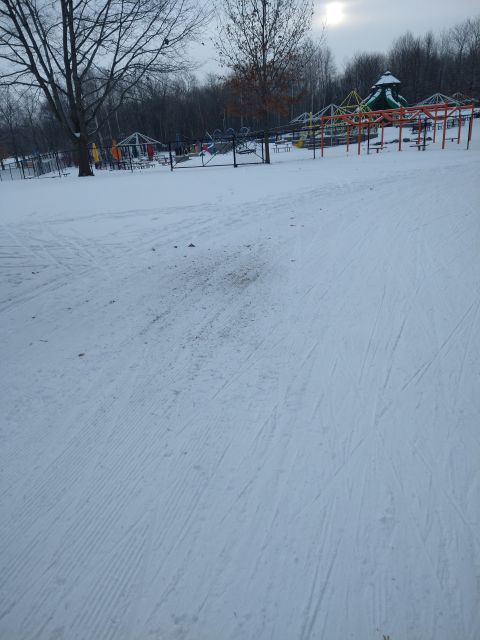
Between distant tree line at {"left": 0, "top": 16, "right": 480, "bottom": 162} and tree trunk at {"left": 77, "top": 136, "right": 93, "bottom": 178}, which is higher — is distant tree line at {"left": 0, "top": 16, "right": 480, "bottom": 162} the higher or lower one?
the higher one

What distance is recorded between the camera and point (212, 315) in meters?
4.65

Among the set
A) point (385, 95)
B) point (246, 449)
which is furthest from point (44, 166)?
point (246, 449)

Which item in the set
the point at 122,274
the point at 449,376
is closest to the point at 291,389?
the point at 449,376

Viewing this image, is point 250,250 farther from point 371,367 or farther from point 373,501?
point 373,501

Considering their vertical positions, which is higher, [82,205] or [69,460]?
[82,205]

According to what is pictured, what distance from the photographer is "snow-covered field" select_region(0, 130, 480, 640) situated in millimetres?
1915

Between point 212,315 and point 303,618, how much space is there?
10.5ft

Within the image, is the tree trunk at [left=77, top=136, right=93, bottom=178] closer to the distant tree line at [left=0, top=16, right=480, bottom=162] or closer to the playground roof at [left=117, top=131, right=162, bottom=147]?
the playground roof at [left=117, top=131, right=162, bottom=147]

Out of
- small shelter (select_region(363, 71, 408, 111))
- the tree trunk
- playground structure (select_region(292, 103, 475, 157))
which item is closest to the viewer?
playground structure (select_region(292, 103, 475, 157))

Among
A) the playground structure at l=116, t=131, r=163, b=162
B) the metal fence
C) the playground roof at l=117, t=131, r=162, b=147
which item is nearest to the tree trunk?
the playground roof at l=117, t=131, r=162, b=147

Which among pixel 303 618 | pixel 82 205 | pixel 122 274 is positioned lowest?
pixel 303 618

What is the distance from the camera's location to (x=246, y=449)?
2.74m

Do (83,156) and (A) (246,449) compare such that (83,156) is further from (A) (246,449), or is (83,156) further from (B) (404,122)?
(A) (246,449)

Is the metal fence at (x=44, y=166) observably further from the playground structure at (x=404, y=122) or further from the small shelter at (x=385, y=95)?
the small shelter at (x=385, y=95)
